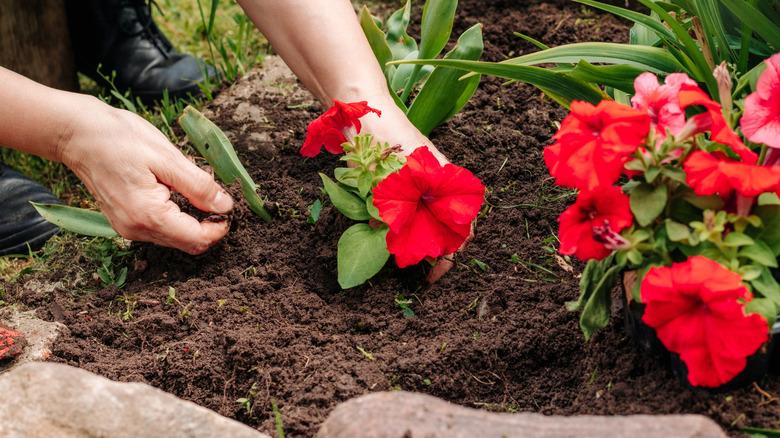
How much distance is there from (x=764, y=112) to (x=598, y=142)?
280 mm

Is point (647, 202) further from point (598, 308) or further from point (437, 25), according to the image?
point (437, 25)

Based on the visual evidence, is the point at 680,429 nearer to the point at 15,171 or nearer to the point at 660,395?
the point at 660,395

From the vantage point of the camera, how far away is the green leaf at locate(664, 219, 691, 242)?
1.33 metres

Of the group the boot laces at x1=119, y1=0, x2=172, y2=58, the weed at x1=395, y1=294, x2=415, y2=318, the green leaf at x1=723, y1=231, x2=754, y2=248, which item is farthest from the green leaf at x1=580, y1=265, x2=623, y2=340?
the boot laces at x1=119, y1=0, x2=172, y2=58

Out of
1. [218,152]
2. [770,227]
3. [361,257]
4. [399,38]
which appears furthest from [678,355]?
[399,38]

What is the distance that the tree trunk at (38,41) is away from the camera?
2.92 metres

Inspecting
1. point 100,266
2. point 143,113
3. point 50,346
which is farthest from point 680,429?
point 143,113

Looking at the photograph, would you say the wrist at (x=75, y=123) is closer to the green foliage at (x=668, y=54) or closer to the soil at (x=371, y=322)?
the soil at (x=371, y=322)

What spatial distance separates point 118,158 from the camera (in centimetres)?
194

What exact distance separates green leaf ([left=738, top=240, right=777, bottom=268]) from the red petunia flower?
6.4 inches

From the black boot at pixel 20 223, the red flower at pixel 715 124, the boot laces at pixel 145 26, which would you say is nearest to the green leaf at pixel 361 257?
the red flower at pixel 715 124

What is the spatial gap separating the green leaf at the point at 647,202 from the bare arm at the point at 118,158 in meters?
1.04

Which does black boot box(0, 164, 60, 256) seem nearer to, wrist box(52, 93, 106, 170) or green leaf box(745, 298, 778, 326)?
wrist box(52, 93, 106, 170)

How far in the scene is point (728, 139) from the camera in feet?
4.24
